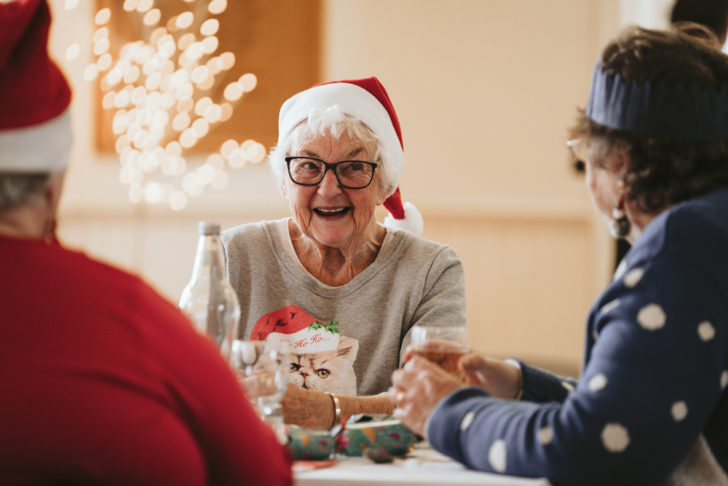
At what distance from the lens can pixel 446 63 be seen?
4.47 meters

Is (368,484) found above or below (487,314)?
above

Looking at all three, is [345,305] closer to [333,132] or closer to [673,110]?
[333,132]

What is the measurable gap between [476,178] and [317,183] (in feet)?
8.40

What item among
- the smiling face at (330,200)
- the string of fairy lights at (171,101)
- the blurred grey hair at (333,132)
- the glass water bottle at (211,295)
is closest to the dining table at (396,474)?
the glass water bottle at (211,295)

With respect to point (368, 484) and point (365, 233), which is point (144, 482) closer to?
point (368, 484)

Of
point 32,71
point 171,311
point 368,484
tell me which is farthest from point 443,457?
point 32,71

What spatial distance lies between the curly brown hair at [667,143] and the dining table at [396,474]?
18.0 inches

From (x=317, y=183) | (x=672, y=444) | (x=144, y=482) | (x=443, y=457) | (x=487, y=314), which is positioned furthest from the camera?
(x=487, y=314)

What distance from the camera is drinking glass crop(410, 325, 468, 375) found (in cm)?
133

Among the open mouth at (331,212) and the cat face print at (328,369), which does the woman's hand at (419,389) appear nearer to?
the cat face print at (328,369)

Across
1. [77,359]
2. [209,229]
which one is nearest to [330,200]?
[209,229]

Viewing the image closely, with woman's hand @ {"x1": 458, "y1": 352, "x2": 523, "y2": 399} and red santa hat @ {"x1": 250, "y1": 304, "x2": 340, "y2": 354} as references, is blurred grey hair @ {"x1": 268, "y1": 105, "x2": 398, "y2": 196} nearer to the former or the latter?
red santa hat @ {"x1": 250, "y1": 304, "x2": 340, "y2": 354}

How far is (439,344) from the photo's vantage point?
1335mm

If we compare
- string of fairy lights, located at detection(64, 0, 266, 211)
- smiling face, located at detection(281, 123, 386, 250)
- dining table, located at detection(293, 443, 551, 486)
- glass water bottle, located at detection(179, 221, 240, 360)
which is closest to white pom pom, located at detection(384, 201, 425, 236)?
smiling face, located at detection(281, 123, 386, 250)
